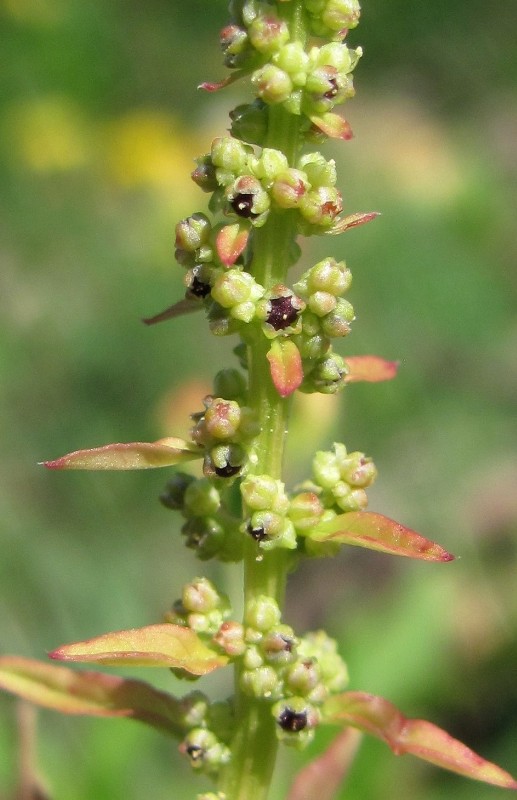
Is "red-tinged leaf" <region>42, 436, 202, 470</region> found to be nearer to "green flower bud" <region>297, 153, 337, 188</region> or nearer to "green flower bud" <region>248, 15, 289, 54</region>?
"green flower bud" <region>297, 153, 337, 188</region>

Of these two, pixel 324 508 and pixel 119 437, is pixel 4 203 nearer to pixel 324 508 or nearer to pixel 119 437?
pixel 119 437

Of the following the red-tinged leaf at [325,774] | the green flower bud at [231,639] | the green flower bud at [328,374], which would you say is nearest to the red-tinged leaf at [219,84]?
the green flower bud at [328,374]

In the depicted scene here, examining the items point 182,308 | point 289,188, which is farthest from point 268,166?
point 182,308

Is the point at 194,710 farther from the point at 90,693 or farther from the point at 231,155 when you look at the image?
the point at 231,155

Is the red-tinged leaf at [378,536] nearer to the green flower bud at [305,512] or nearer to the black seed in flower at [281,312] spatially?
the green flower bud at [305,512]

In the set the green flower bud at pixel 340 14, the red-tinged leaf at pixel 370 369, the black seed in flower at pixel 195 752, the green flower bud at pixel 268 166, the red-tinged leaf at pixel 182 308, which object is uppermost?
the green flower bud at pixel 340 14
